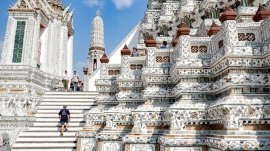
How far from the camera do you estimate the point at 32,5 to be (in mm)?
16078

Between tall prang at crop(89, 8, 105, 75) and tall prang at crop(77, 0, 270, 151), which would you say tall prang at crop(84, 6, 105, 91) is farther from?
tall prang at crop(77, 0, 270, 151)

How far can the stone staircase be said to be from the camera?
11.5 m

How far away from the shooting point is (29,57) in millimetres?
15219

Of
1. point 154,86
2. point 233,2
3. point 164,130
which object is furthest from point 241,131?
point 233,2

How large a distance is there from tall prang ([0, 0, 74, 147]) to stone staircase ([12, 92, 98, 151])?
0.53 m

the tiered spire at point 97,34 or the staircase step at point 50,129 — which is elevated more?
the tiered spire at point 97,34

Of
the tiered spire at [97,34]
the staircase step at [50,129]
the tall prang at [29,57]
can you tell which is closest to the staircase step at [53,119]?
the tall prang at [29,57]

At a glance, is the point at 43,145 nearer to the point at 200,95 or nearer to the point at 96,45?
the point at 200,95

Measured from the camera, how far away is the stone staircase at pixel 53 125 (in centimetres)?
1148

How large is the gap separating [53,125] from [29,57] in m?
4.18

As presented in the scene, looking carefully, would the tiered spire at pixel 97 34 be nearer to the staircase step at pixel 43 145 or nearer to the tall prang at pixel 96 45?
the tall prang at pixel 96 45

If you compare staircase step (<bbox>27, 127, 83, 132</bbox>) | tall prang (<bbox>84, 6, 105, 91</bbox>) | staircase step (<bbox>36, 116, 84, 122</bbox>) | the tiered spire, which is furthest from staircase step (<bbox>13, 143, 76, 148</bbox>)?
the tiered spire

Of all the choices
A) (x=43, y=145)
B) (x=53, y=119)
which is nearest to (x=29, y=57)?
(x=53, y=119)

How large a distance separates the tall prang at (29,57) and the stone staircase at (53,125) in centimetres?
53
